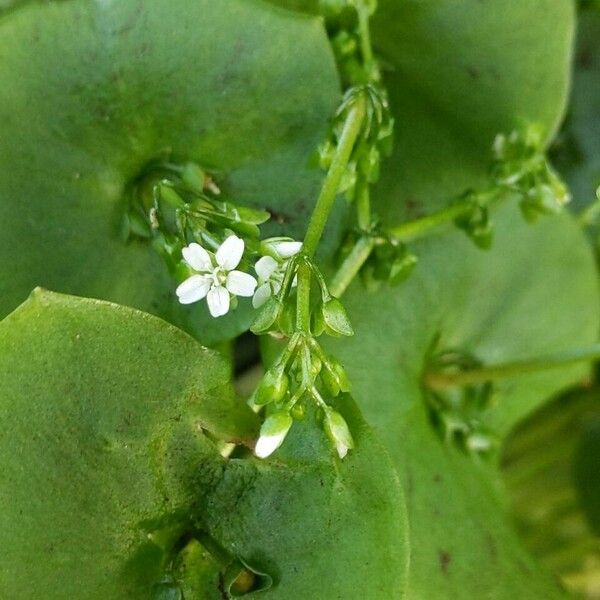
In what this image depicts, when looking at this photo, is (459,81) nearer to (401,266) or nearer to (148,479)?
(401,266)

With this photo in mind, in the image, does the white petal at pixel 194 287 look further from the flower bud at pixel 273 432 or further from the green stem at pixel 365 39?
the green stem at pixel 365 39

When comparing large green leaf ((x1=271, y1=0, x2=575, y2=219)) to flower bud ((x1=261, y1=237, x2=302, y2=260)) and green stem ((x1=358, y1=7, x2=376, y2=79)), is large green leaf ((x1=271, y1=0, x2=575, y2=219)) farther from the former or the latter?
flower bud ((x1=261, y1=237, x2=302, y2=260))

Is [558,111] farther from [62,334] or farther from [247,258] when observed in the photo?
[62,334]

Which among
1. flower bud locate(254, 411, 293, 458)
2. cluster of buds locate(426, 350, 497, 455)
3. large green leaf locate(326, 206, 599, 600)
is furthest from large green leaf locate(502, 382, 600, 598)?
flower bud locate(254, 411, 293, 458)

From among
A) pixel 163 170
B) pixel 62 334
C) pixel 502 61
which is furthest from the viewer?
pixel 502 61

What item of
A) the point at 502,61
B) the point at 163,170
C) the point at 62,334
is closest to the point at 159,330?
the point at 62,334

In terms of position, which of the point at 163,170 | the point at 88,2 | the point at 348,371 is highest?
the point at 88,2

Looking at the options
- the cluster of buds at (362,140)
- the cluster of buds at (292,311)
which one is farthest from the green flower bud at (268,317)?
the cluster of buds at (362,140)
